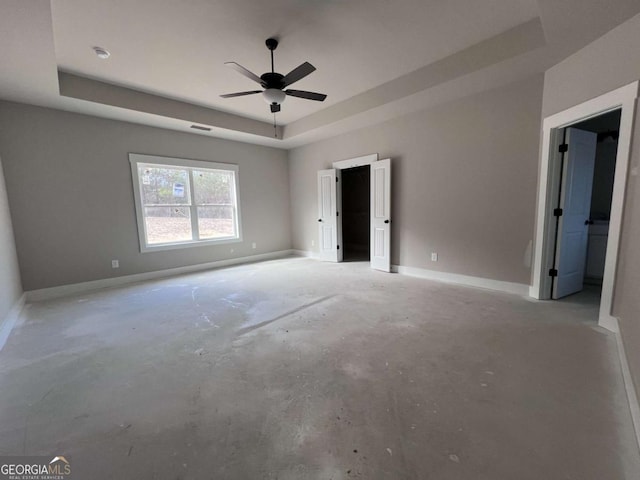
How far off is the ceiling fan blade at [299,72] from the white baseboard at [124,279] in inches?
161

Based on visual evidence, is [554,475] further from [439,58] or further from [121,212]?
[121,212]

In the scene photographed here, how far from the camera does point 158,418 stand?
62.9 inches

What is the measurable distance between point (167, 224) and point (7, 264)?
87.8 inches

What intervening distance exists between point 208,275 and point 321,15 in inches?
172

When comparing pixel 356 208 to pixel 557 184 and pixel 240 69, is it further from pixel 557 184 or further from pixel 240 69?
pixel 240 69

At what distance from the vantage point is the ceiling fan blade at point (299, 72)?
104 inches

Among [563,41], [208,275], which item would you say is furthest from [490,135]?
[208,275]

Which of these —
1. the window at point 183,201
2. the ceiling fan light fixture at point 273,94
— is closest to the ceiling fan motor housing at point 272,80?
the ceiling fan light fixture at point 273,94

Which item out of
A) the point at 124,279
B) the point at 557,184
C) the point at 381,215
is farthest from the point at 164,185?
the point at 557,184

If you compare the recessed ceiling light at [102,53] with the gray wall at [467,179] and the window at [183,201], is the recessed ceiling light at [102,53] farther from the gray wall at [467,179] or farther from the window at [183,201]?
the gray wall at [467,179]

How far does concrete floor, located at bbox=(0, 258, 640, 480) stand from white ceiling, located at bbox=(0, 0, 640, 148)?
275cm

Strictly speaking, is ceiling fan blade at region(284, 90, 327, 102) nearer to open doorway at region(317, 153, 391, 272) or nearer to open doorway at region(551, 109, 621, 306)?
open doorway at region(317, 153, 391, 272)

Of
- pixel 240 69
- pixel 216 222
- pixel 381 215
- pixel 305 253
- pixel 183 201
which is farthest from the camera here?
pixel 305 253

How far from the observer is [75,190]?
13.6 ft
